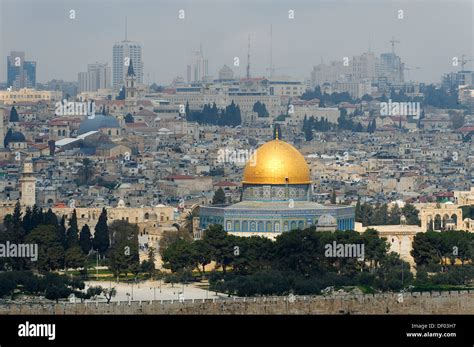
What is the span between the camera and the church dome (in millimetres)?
128125

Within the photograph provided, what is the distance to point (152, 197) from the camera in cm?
9156

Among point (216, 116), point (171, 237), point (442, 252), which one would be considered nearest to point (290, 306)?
point (442, 252)

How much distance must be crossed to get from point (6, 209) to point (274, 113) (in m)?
81.9

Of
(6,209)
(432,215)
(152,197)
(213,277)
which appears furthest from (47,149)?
(213,277)

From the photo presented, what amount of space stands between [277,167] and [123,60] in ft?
274

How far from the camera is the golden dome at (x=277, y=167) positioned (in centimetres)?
7125

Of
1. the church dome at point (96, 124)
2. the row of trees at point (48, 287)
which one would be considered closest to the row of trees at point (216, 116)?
the church dome at point (96, 124)

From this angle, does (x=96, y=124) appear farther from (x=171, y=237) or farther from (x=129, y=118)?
(x=171, y=237)

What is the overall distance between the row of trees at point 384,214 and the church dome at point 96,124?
151ft

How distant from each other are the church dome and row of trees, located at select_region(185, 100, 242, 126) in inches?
641

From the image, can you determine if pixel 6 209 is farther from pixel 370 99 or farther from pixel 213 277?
pixel 370 99

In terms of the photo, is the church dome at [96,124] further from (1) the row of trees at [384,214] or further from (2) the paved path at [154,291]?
(2) the paved path at [154,291]

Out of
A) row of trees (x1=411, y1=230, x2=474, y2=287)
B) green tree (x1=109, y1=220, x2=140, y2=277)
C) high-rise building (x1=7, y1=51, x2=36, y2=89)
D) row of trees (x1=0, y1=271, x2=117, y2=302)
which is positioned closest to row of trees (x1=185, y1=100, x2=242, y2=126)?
high-rise building (x1=7, y1=51, x2=36, y2=89)

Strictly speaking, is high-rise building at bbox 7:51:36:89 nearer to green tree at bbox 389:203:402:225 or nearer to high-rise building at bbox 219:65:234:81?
high-rise building at bbox 219:65:234:81
